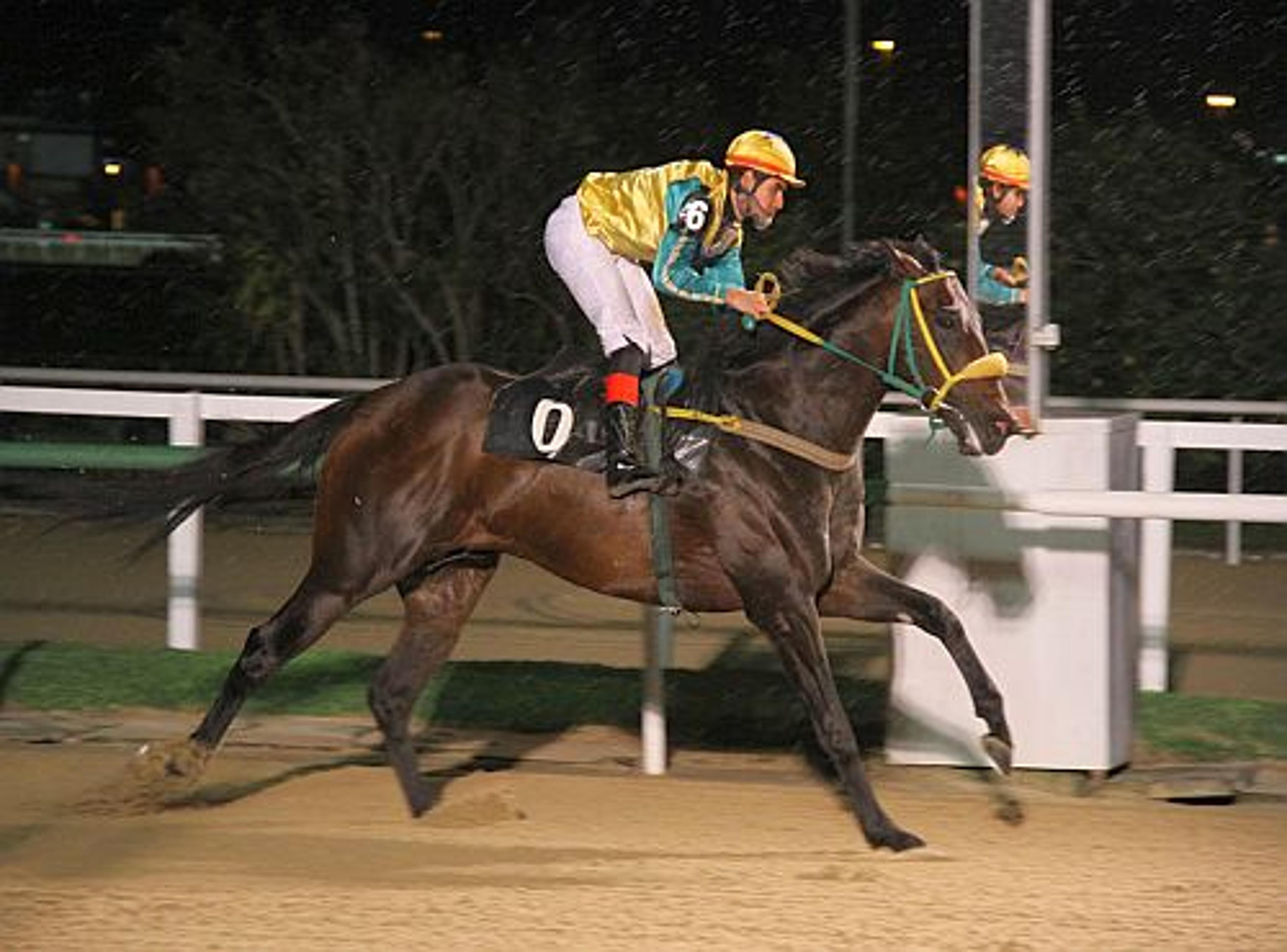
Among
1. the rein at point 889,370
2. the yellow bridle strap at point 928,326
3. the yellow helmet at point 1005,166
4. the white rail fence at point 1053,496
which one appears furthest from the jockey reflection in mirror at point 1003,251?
the yellow bridle strap at point 928,326

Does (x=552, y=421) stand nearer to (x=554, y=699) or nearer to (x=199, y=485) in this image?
(x=199, y=485)

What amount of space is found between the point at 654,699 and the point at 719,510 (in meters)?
1.05

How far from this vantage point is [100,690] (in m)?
8.66

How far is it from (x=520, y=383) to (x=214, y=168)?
46.2ft

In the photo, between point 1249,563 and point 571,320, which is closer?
point 1249,563

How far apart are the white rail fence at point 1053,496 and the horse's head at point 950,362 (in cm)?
67

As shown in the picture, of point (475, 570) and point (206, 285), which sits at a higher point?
point (206, 285)

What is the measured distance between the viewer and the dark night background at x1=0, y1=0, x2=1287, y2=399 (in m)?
16.8

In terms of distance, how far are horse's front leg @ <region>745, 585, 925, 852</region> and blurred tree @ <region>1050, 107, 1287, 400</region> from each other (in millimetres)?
10348

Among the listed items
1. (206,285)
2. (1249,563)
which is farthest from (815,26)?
(1249,563)

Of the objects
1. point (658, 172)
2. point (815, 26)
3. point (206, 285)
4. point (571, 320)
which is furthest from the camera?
point (815, 26)

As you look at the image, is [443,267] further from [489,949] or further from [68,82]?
[489,949]

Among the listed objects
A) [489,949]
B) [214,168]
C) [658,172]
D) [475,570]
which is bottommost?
[489,949]

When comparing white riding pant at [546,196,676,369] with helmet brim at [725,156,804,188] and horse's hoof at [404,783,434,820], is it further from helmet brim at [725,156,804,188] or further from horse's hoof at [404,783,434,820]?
horse's hoof at [404,783,434,820]
